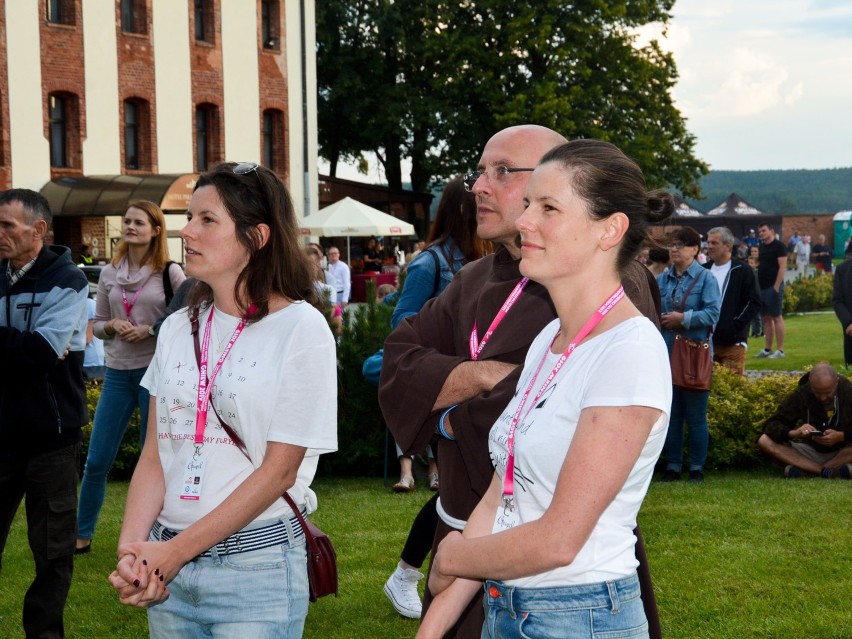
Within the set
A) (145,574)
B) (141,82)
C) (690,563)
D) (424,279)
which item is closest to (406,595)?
(424,279)

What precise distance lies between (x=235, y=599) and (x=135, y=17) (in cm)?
2905

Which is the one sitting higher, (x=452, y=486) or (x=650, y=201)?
(x=650, y=201)

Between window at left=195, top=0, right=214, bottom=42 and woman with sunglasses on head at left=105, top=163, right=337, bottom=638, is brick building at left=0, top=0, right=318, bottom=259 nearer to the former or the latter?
window at left=195, top=0, right=214, bottom=42

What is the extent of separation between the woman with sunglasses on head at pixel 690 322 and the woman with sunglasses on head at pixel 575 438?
6895 millimetres

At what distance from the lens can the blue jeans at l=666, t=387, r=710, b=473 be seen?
9391 mm

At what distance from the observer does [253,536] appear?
3.12 m

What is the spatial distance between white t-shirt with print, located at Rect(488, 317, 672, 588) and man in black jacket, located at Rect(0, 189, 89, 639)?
3019 mm

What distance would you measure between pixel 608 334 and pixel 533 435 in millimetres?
278

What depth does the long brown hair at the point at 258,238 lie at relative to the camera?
328cm

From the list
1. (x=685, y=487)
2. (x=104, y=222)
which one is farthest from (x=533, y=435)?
(x=104, y=222)

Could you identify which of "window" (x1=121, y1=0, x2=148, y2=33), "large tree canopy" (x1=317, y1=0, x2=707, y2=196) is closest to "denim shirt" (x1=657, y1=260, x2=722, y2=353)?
"window" (x1=121, y1=0, x2=148, y2=33)

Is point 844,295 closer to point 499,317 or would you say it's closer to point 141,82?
point 499,317

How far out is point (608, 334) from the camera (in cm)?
245

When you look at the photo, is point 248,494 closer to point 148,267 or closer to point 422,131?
point 148,267
